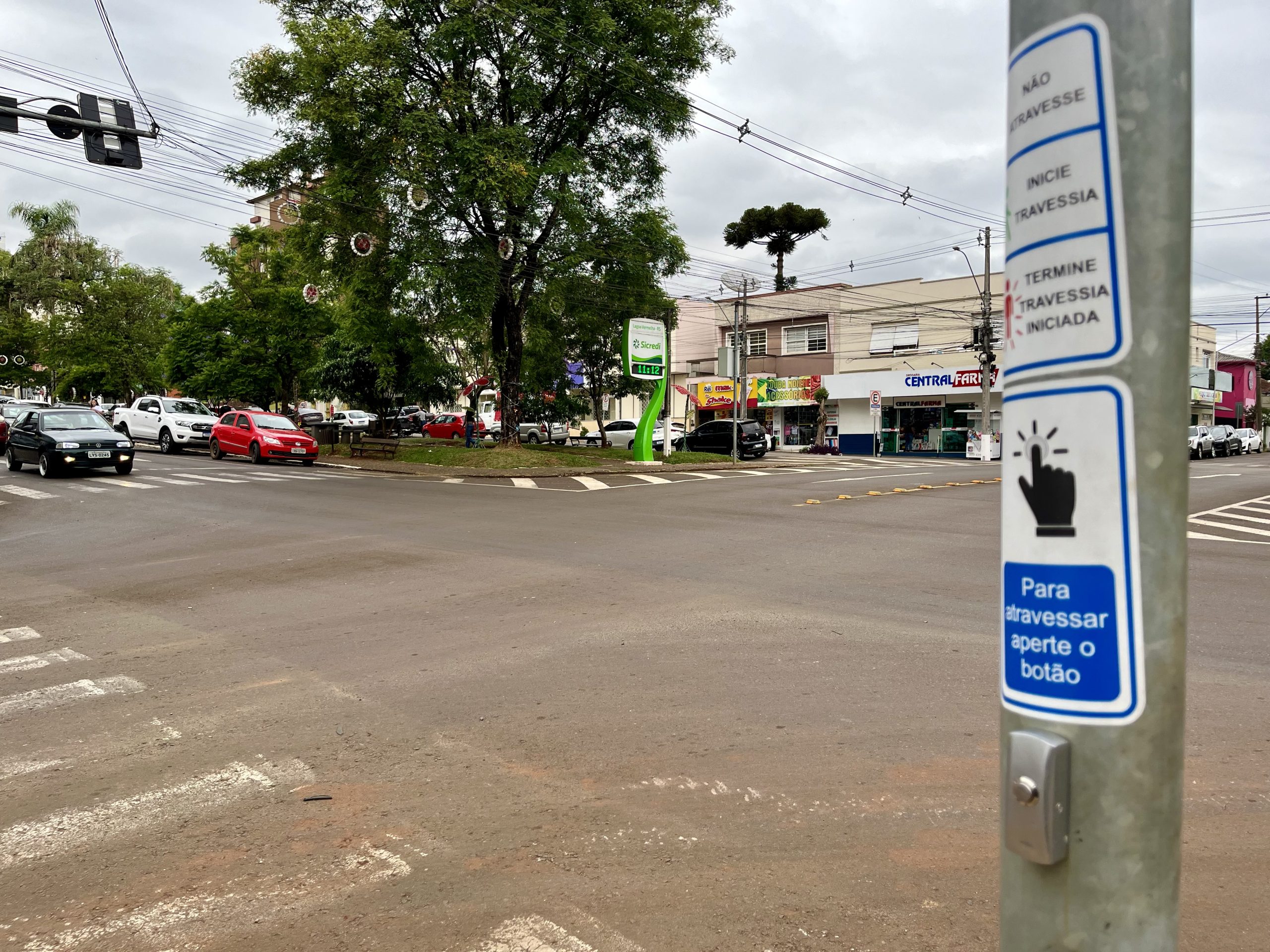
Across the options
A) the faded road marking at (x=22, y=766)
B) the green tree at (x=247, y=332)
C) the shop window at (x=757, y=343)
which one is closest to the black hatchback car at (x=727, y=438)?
the shop window at (x=757, y=343)

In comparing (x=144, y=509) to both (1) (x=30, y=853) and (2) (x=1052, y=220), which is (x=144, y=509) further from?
(2) (x=1052, y=220)

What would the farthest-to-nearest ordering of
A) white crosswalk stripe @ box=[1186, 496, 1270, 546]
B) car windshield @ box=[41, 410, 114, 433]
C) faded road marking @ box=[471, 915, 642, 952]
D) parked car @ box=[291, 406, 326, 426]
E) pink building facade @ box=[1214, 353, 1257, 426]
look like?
pink building facade @ box=[1214, 353, 1257, 426] → parked car @ box=[291, 406, 326, 426] → car windshield @ box=[41, 410, 114, 433] → white crosswalk stripe @ box=[1186, 496, 1270, 546] → faded road marking @ box=[471, 915, 642, 952]

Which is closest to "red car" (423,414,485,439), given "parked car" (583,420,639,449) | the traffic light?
"parked car" (583,420,639,449)

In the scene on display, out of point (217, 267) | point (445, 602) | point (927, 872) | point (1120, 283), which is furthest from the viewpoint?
point (217, 267)

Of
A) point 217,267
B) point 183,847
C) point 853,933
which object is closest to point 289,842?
point 183,847

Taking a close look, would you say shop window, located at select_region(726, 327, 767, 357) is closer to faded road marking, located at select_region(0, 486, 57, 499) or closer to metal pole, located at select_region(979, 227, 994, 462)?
metal pole, located at select_region(979, 227, 994, 462)

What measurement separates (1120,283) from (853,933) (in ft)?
7.96

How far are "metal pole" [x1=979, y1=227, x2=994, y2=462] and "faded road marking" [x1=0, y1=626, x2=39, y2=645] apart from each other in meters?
37.1

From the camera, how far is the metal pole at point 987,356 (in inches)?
1554

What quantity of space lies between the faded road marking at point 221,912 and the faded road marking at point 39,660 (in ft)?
13.8

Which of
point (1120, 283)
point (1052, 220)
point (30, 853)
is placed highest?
point (1052, 220)

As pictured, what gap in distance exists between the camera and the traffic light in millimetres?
16422

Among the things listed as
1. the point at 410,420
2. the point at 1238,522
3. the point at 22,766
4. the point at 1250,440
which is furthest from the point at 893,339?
the point at 22,766

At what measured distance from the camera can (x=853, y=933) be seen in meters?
3.03
